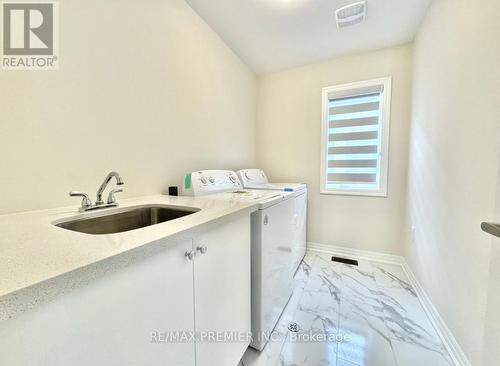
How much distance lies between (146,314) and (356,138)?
2668 millimetres

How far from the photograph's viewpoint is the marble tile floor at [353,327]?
48.5 inches

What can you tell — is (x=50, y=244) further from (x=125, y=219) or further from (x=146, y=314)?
(x=125, y=219)

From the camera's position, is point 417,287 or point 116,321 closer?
point 116,321

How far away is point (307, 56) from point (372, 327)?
2.74 m

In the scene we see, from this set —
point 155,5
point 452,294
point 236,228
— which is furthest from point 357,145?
point 155,5

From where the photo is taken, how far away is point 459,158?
1243mm

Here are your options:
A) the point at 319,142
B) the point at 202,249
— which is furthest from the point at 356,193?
the point at 202,249

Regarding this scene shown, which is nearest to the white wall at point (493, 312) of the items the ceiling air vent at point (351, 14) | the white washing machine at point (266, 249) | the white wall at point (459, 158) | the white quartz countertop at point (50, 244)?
the white wall at point (459, 158)

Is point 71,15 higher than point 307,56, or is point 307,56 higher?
point 307,56

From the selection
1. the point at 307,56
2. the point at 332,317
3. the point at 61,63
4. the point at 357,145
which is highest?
the point at 307,56

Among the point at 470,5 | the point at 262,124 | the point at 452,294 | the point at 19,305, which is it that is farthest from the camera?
the point at 262,124

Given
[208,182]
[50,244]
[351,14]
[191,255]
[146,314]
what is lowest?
[146,314]

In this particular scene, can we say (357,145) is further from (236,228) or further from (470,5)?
(236,228)

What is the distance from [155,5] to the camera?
4.89 feet
